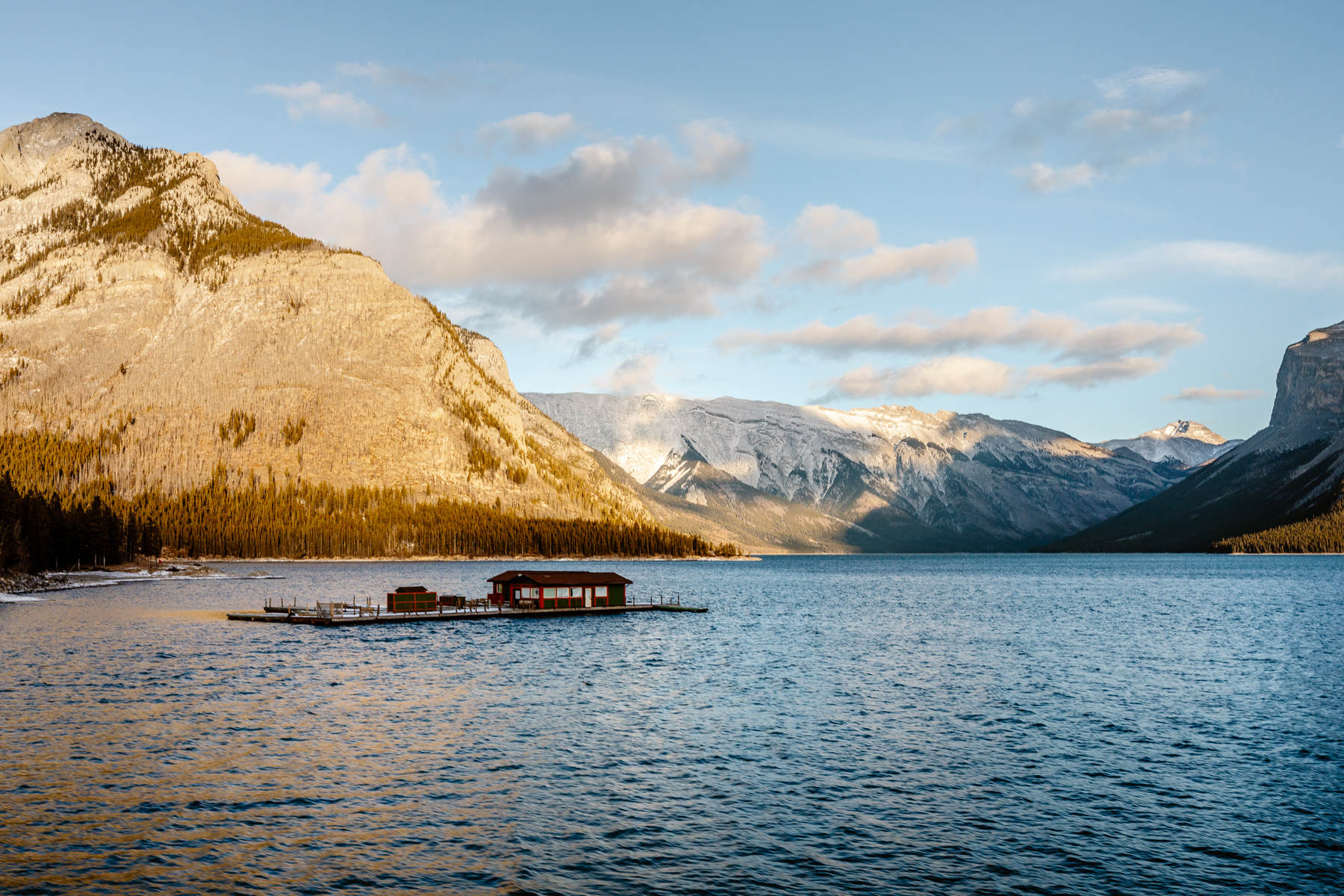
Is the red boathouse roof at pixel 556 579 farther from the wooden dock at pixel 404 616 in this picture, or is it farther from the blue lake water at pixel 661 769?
the blue lake water at pixel 661 769

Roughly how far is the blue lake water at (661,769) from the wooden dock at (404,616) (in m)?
21.8

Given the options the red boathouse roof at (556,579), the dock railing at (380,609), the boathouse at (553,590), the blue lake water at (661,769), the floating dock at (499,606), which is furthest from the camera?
the red boathouse roof at (556,579)

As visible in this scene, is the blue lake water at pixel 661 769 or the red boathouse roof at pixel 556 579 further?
the red boathouse roof at pixel 556 579

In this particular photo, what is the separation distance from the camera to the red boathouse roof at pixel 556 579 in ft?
433

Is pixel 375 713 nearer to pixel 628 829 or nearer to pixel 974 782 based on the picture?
pixel 628 829

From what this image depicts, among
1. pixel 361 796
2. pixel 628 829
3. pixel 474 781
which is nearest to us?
pixel 628 829

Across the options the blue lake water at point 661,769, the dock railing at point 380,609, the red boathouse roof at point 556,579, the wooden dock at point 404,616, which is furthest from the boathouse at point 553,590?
the blue lake water at point 661,769

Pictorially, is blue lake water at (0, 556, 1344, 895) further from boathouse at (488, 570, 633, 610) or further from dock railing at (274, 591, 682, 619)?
boathouse at (488, 570, 633, 610)

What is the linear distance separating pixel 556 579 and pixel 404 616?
2315cm

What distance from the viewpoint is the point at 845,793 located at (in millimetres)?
39094

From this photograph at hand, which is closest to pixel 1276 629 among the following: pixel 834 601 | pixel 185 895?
pixel 834 601

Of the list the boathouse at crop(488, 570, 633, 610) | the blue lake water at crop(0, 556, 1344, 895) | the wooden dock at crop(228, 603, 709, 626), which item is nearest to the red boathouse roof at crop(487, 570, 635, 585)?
the boathouse at crop(488, 570, 633, 610)

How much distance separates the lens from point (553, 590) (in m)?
138

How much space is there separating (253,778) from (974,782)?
29118 millimetres
